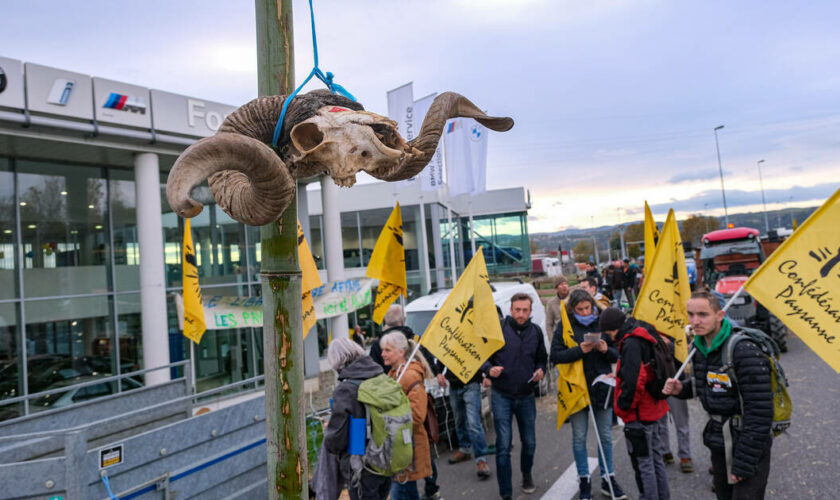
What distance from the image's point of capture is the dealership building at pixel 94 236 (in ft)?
29.2

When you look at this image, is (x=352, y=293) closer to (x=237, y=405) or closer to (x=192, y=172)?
(x=237, y=405)

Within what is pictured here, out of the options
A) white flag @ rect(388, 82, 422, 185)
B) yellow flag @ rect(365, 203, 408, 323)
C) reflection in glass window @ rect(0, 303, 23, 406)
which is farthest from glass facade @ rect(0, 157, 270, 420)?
yellow flag @ rect(365, 203, 408, 323)

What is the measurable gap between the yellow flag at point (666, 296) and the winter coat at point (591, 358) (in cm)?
52

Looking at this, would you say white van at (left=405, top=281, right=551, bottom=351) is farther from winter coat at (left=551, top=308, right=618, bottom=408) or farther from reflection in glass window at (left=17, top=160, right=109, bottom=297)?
reflection in glass window at (left=17, top=160, right=109, bottom=297)

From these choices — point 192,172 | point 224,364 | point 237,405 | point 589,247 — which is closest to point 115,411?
point 237,405

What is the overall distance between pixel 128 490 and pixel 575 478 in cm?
443

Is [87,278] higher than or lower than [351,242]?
lower

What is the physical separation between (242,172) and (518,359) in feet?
15.2

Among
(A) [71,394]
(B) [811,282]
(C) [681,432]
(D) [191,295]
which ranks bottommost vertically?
(C) [681,432]

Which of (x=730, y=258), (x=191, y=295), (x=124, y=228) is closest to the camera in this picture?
(x=191, y=295)

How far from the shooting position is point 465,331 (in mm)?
5406

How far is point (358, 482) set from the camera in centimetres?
384

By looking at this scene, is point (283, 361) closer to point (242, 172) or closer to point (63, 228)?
point (242, 172)

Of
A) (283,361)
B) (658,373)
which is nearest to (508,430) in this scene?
(658,373)
